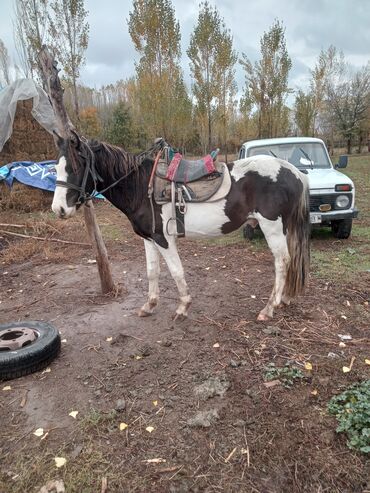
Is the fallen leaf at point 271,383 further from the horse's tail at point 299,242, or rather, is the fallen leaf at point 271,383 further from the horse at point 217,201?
the horse's tail at point 299,242

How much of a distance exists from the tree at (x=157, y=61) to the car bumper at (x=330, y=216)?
1523 cm

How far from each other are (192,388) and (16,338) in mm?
1803

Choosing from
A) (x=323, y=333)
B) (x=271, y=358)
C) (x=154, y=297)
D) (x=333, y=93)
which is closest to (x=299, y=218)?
(x=323, y=333)

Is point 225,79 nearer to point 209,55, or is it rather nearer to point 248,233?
point 209,55

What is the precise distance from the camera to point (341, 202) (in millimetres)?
6191

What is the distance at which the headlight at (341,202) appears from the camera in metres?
6.17

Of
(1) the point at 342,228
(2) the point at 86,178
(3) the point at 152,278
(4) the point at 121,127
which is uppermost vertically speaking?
(4) the point at 121,127

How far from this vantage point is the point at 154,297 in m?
4.14

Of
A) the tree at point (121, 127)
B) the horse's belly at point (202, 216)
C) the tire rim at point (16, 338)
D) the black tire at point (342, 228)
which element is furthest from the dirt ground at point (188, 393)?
the tree at point (121, 127)

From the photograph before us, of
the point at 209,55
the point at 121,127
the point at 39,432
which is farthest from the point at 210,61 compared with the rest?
the point at 39,432

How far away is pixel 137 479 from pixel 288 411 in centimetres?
118

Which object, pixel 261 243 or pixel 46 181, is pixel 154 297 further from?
pixel 46 181

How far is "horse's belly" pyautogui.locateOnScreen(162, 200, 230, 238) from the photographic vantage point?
3.66 meters

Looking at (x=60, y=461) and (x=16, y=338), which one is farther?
(x=16, y=338)
